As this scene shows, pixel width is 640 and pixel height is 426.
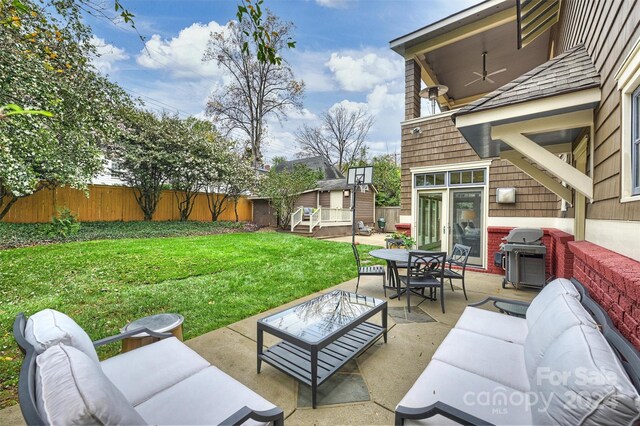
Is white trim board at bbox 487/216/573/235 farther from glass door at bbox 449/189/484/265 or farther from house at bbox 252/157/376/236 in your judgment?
house at bbox 252/157/376/236

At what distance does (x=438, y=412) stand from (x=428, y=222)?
254 inches

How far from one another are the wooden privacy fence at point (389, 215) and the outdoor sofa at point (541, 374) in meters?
15.6

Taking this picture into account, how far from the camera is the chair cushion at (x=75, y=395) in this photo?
2.99 ft

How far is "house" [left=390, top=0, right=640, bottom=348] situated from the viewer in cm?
194

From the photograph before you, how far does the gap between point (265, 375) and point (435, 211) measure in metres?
6.10

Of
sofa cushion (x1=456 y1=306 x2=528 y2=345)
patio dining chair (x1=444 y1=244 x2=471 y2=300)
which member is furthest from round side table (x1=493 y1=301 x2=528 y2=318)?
patio dining chair (x1=444 y1=244 x2=471 y2=300)

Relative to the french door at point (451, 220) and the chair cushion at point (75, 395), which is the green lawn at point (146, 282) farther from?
the french door at point (451, 220)

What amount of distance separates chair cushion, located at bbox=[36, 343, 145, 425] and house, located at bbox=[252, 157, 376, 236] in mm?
12393

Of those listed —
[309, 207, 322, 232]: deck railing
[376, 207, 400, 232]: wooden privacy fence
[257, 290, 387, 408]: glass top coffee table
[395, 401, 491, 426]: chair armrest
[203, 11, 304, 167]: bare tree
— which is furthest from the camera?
[203, 11, 304, 167]: bare tree

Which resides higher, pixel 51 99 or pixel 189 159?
pixel 189 159

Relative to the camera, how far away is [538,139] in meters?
4.13

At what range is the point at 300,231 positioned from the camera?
1412cm

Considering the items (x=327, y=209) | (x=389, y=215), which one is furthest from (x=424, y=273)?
(x=389, y=215)

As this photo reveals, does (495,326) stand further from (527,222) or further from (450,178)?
(450,178)
